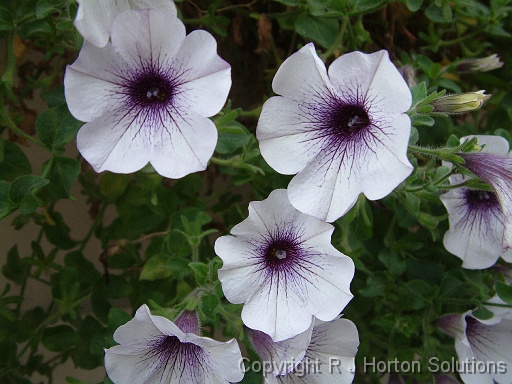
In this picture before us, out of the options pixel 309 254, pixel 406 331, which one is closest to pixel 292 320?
pixel 309 254

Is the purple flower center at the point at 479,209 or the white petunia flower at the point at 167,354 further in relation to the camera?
the purple flower center at the point at 479,209

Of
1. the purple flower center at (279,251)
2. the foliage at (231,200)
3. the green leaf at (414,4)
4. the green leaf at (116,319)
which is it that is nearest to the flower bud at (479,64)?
→ the foliage at (231,200)

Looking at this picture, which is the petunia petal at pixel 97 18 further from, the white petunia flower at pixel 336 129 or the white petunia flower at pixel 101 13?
the white petunia flower at pixel 336 129

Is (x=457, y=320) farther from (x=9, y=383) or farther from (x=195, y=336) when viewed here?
(x=9, y=383)

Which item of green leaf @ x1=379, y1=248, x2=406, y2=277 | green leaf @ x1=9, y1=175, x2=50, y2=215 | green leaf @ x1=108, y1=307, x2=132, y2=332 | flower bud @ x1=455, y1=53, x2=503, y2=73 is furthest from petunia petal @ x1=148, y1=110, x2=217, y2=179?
flower bud @ x1=455, y1=53, x2=503, y2=73

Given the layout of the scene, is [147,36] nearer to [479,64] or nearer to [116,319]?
[116,319]

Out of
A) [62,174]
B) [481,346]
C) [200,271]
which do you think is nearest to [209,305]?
[200,271]
